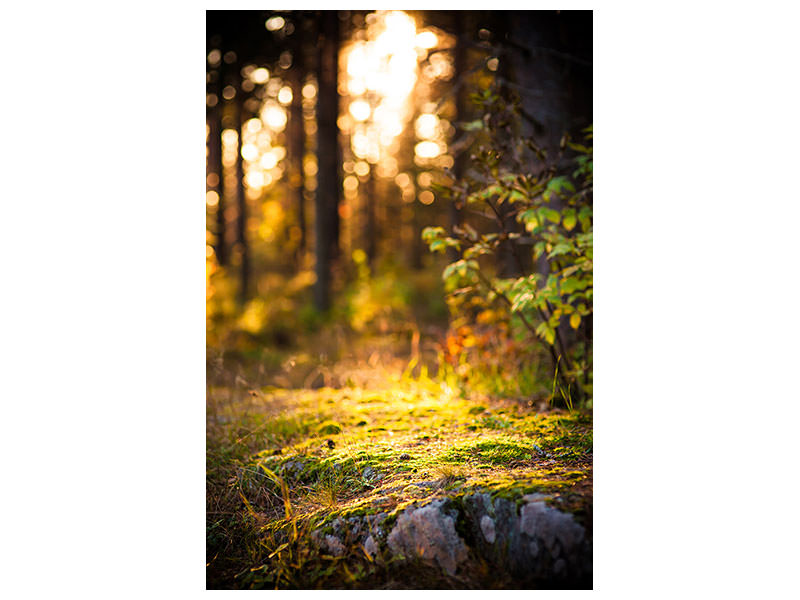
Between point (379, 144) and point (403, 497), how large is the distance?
15.1 metres

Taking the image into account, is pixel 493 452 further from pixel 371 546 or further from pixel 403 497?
pixel 371 546

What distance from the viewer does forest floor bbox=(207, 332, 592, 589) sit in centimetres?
215

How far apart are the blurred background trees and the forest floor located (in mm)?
904

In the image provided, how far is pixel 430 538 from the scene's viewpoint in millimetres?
2254

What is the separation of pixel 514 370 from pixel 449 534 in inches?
86.9

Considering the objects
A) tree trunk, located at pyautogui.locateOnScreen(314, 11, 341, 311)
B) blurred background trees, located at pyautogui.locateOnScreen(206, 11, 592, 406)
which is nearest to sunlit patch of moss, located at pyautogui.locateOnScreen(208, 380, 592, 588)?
blurred background trees, located at pyautogui.locateOnScreen(206, 11, 592, 406)

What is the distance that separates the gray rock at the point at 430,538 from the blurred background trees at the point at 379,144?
1.68 meters

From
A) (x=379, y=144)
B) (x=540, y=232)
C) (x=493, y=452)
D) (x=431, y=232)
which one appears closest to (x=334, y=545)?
(x=493, y=452)

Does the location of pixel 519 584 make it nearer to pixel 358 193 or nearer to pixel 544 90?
pixel 544 90

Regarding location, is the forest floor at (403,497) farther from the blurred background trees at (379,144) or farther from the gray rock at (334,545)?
the blurred background trees at (379,144)

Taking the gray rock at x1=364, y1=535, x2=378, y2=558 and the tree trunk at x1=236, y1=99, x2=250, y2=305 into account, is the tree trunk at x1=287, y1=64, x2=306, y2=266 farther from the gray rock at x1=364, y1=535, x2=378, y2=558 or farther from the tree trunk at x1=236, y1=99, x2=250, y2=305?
the gray rock at x1=364, y1=535, x2=378, y2=558

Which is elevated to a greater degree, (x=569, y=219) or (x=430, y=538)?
(x=569, y=219)

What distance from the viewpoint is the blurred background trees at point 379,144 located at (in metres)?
3.82
